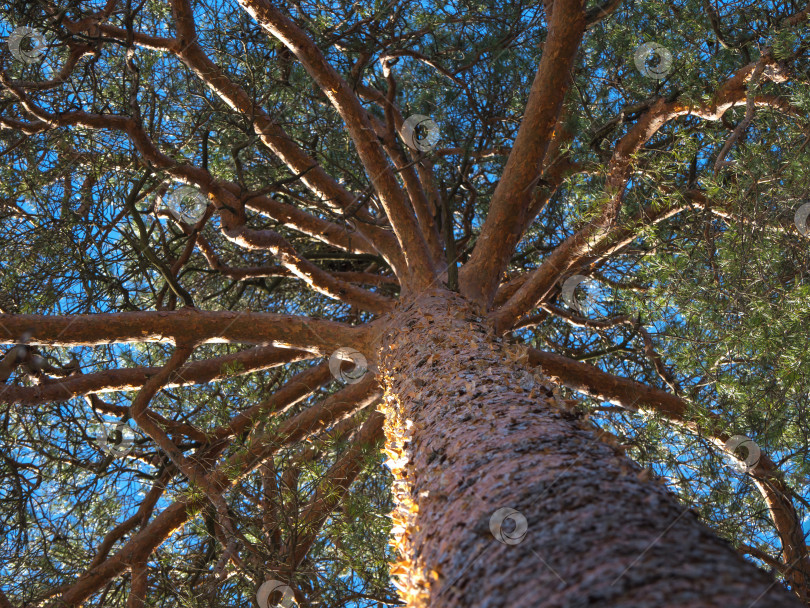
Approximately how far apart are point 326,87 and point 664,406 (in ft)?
8.79

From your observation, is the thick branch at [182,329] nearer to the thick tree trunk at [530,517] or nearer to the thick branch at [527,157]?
the thick branch at [527,157]

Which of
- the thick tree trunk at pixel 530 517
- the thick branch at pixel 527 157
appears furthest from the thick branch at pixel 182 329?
the thick tree trunk at pixel 530 517

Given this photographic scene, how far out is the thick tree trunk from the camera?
892 millimetres

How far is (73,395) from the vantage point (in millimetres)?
3404

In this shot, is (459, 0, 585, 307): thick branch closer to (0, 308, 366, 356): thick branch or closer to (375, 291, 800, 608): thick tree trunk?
(0, 308, 366, 356): thick branch

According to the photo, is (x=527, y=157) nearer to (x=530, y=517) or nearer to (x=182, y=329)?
(x=182, y=329)

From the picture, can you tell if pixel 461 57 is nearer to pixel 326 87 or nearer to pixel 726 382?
pixel 326 87

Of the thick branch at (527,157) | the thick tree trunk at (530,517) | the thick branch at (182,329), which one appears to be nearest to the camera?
the thick tree trunk at (530,517)

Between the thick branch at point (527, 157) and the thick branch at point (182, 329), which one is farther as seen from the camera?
the thick branch at point (527, 157)

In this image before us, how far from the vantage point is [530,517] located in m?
1.15

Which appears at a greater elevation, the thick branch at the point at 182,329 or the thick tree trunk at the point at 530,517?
the thick branch at the point at 182,329

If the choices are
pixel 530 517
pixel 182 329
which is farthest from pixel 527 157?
pixel 530 517

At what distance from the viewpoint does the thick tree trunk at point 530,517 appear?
0.89m

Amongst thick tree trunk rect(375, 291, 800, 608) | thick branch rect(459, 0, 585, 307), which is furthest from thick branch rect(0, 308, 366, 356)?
thick tree trunk rect(375, 291, 800, 608)
